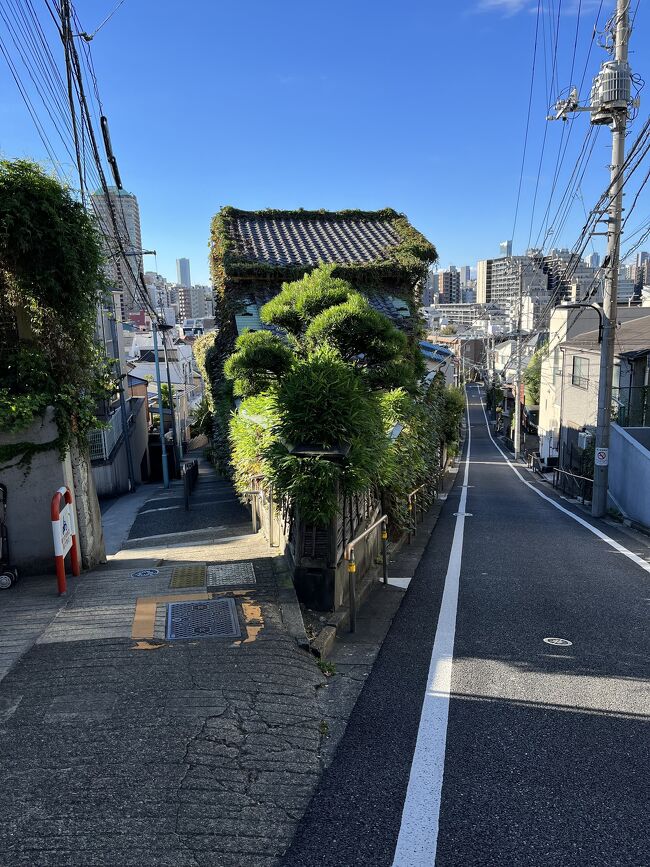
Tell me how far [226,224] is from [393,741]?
1722 cm

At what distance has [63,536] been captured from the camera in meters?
6.66

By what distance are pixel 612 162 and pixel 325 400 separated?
47.7 ft

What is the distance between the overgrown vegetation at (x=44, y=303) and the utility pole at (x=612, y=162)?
1384 centimetres

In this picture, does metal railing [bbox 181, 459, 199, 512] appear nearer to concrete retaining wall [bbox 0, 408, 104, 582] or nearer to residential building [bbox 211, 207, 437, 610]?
residential building [bbox 211, 207, 437, 610]

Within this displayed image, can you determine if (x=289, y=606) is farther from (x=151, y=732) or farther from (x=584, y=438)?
(x=584, y=438)

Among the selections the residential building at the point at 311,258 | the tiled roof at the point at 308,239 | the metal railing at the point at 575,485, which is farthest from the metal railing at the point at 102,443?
the metal railing at the point at 575,485

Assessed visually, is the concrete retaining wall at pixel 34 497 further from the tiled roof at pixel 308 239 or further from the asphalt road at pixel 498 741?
the tiled roof at pixel 308 239

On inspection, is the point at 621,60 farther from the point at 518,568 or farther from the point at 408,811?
the point at 408,811

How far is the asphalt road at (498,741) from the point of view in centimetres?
337

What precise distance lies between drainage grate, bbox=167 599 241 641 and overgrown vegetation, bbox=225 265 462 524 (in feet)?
4.12

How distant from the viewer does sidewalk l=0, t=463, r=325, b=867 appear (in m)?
3.23

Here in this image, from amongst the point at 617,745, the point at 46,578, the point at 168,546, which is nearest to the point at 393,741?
the point at 617,745

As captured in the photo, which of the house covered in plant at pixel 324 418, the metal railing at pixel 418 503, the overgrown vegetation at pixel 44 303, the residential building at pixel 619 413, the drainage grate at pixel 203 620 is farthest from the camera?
the residential building at pixel 619 413

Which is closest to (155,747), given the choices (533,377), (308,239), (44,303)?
(44,303)
